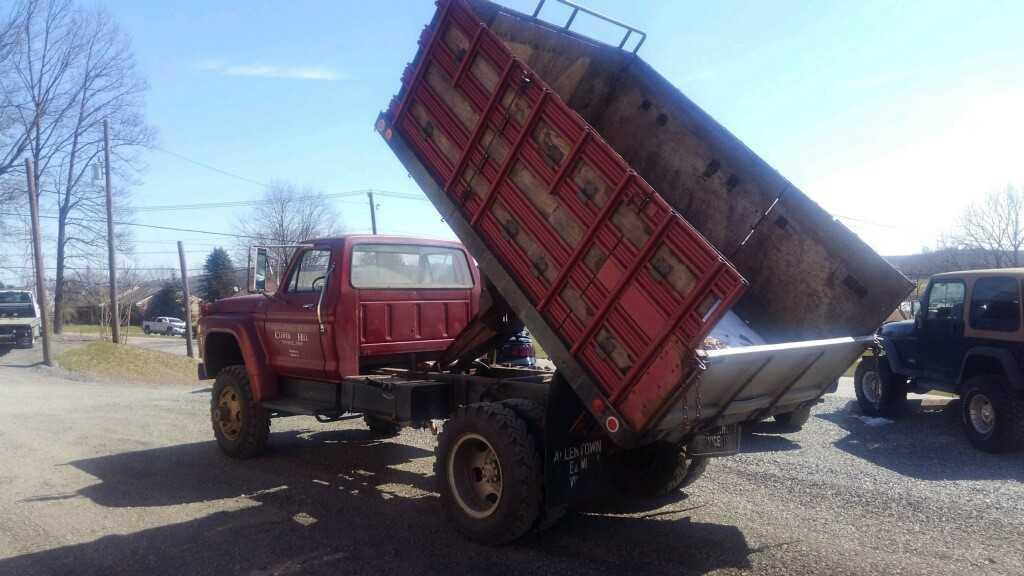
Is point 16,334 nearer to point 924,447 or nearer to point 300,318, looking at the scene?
point 300,318

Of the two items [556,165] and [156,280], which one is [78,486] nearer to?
[556,165]

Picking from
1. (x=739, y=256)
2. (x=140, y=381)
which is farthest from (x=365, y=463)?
(x=140, y=381)

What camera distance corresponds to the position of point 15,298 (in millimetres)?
25594

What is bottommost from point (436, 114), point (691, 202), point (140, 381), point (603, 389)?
point (140, 381)

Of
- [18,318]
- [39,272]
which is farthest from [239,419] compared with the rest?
[18,318]

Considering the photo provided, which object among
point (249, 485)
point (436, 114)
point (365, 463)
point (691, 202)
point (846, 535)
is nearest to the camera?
point (846, 535)

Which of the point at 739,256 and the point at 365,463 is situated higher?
the point at 739,256

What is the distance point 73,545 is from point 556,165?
4.30 meters

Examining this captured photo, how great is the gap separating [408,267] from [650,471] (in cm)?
306

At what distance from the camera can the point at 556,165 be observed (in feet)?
16.4

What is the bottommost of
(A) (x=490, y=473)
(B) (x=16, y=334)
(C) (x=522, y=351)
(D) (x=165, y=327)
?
(D) (x=165, y=327)

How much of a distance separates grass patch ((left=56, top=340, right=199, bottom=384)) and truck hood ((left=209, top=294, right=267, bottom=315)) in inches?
394

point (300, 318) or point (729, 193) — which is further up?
point (729, 193)

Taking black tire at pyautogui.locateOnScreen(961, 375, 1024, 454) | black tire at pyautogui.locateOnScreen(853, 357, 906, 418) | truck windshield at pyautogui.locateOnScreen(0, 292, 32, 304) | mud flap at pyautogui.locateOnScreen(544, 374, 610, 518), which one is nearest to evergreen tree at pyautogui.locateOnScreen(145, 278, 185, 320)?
truck windshield at pyautogui.locateOnScreen(0, 292, 32, 304)
